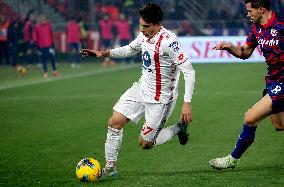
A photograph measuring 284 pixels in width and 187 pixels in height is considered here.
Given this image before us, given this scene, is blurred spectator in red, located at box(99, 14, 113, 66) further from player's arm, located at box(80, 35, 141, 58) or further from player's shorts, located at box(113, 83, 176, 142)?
player's shorts, located at box(113, 83, 176, 142)

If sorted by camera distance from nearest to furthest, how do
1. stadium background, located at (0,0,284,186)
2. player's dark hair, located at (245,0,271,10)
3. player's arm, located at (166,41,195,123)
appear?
player's arm, located at (166,41,195,123)
player's dark hair, located at (245,0,271,10)
stadium background, located at (0,0,284,186)

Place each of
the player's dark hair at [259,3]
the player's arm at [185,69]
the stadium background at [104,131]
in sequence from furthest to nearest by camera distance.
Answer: the stadium background at [104,131], the player's dark hair at [259,3], the player's arm at [185,69]

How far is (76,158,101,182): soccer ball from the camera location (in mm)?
8953

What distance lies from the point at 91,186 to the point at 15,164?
6.92ft

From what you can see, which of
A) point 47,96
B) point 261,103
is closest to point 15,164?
point 261,103

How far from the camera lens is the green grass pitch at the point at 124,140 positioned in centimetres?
922

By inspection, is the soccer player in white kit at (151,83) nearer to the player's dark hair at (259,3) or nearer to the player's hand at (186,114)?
the player's hand at (186,114)

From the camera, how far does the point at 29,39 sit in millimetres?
36062

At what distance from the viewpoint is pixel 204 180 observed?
349 inches

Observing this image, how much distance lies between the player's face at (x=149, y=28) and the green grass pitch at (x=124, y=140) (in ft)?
5.81

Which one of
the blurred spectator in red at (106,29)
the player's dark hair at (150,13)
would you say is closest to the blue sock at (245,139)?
the player's dark hair at (150,13)

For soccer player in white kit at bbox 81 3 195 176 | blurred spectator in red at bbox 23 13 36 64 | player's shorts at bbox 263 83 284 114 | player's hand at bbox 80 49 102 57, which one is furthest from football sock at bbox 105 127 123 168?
blurred spectator in red at bbox 23 13 36 64

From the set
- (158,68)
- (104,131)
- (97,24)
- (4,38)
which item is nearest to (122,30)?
(97,24)

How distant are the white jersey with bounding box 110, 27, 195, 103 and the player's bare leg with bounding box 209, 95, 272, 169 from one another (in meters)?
0.86
